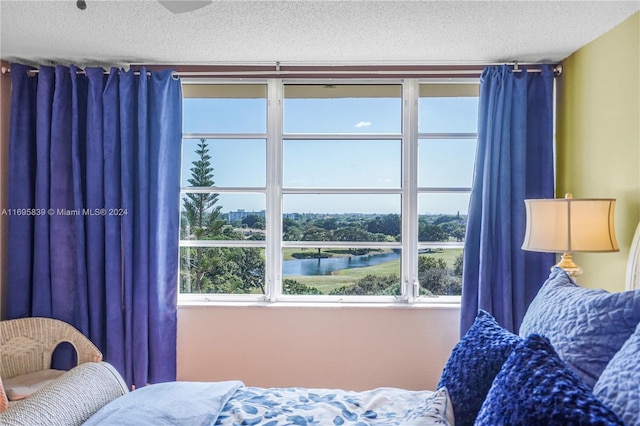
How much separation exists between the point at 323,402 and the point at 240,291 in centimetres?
165

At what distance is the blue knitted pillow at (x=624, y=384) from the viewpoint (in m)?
0.84

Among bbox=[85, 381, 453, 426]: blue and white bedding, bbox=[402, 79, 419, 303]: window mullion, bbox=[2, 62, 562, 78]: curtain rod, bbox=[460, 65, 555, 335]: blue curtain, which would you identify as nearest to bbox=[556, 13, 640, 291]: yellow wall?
bbox=[460, 65, 555, 335]: blue curtain

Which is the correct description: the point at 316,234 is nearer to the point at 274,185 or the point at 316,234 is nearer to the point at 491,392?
the point at 274,185

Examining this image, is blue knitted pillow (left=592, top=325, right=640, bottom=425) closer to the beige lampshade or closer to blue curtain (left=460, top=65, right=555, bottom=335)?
Result: the beige lampshade

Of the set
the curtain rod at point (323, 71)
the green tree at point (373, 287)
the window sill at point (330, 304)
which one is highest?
the curtain rod at point (323, 71)

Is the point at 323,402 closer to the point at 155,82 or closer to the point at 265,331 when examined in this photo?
the point at 265,331

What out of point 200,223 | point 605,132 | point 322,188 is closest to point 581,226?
point 605,132

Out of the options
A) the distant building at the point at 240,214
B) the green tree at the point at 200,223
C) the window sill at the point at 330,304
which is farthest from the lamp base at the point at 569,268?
the green tree at the point at 200,223

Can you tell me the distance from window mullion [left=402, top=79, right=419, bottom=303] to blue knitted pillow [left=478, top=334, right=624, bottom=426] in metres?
2.07

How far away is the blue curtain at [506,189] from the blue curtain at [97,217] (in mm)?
2109

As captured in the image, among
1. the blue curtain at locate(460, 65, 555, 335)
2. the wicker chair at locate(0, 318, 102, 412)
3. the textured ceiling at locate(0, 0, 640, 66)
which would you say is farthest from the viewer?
the blue curtain at locate(460, 65, 555, 335)

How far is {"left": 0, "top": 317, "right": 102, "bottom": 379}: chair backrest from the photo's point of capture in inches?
103

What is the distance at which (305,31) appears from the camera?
97.7 inches

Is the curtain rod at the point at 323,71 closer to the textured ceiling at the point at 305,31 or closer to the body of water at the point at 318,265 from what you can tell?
the textured ceiling at the point at 305,31
